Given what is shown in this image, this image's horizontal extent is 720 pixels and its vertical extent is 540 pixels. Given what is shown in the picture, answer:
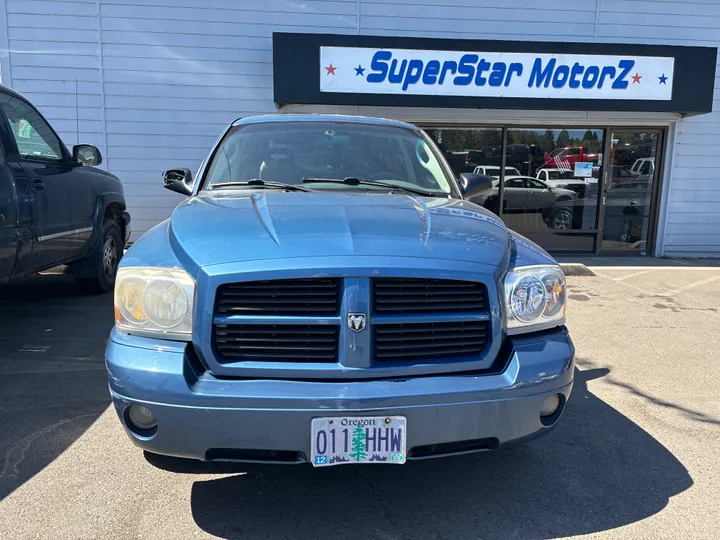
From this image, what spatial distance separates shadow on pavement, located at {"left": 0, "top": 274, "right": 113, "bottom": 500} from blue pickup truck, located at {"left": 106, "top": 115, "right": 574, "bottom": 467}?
120cm

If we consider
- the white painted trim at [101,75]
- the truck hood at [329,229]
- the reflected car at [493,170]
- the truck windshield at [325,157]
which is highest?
the white painted trim at [101,75]

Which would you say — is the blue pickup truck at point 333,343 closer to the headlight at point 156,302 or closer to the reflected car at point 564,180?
the headlight at point 156,302

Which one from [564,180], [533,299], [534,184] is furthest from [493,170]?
[533,299]

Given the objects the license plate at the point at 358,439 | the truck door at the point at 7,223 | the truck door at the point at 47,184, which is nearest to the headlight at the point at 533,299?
the license plate at the point at 358,439

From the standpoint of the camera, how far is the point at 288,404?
204 cm

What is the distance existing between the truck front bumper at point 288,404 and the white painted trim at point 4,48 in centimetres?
911

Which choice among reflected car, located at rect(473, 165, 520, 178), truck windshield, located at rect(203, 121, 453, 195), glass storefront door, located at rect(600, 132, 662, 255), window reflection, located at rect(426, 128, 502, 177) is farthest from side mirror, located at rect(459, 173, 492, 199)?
glass storefront door, located at rect(600, 132, 662, 255)

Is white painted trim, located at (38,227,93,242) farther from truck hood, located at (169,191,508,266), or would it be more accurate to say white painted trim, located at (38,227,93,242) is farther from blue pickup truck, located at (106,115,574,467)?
blue pickup truck, located at (106,115,574,467)

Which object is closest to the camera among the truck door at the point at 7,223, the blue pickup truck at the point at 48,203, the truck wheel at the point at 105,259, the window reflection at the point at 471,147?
the truck door at the point at 7,223

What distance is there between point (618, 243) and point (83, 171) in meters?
9.43

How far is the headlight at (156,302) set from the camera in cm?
222

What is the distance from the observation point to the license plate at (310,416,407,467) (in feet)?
6.83

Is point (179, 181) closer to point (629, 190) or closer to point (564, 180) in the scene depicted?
point (564, 180)

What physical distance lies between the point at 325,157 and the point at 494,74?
596 cm
